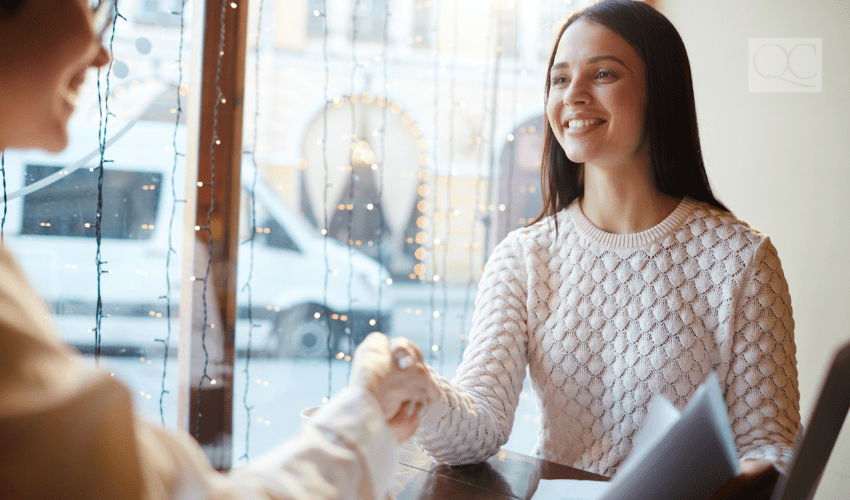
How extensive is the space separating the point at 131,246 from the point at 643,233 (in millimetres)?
1351

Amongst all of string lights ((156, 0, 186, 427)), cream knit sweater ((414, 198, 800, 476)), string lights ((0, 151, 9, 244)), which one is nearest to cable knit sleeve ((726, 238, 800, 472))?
cream knit sweater ((414, 198, 800, 476))

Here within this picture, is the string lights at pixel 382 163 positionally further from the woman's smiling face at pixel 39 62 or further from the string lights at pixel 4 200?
the woman's smiling face at pixel 39 62

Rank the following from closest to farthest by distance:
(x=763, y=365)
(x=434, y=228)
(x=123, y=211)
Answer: (x=763, y=365) < (x=123, y=211) < (x=434, y=228)

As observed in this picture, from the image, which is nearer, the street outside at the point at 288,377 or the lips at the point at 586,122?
the lips at the point at 586,122

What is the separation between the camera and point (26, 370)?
0.33m

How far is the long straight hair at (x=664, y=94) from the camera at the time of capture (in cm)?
121

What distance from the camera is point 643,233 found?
1.23 meters

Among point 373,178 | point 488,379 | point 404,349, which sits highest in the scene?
point 373,178

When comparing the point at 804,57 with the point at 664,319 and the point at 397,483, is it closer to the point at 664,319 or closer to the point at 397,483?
the point at 664,319

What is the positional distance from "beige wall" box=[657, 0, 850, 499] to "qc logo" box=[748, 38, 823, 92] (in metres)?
0.02

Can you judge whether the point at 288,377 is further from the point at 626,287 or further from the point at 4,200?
the point at 626,287

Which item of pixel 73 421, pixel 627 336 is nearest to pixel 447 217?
pixel 627 336

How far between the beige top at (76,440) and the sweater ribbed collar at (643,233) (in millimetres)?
951

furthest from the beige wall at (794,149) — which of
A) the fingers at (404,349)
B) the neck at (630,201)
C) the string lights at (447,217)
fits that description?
the fingers at (404,349)
